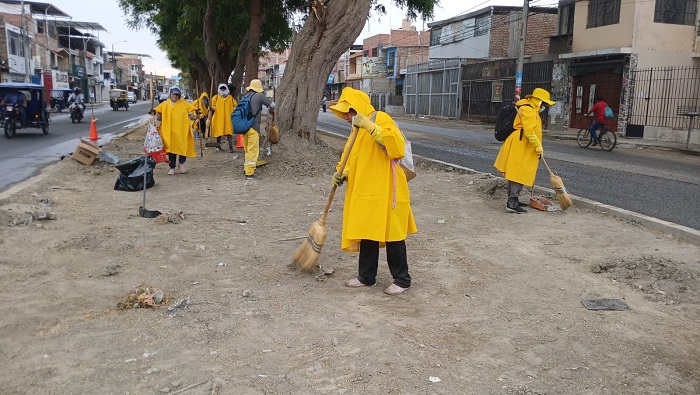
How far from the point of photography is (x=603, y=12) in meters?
22.8

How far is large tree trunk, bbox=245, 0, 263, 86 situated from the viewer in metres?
15.1

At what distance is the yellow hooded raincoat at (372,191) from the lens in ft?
13.6

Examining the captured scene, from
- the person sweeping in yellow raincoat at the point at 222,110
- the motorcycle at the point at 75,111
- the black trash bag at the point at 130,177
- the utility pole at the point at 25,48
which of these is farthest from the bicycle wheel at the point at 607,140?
the utility pole at the point at 25,48

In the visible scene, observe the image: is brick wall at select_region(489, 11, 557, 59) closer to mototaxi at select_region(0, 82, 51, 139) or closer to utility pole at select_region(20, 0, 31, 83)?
mototaxi at select_region(0, 82, 51, 139)

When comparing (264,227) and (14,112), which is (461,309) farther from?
(14,112)

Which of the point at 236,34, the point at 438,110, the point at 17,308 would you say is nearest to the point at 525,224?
the point at 17,308

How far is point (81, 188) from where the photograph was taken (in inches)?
336

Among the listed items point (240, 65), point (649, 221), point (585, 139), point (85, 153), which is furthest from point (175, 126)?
point (585, 139)

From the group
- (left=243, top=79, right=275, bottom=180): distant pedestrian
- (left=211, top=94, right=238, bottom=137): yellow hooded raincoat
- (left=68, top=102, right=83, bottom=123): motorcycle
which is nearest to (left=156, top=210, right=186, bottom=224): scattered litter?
(left=243, top=79, right=275, bottom=180): distant pedestrian

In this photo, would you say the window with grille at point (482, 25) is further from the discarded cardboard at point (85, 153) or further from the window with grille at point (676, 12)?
the discarded cardboard at point (85, 153)

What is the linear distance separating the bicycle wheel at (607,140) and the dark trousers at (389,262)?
14.1m

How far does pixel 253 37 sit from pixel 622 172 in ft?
32.5

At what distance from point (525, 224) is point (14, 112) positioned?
1529cm

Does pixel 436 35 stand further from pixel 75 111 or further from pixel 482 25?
pixel 75 111
